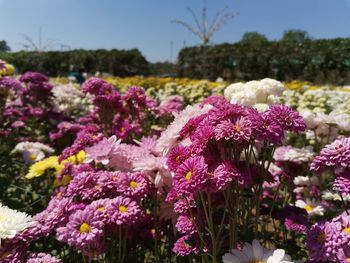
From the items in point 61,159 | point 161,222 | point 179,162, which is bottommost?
point 161,222

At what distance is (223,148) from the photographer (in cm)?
169

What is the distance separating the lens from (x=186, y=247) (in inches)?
78.2

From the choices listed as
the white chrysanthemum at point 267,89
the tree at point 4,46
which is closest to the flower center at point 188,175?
the white chrysanthemum at point 267,89

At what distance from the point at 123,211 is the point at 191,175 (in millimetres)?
468

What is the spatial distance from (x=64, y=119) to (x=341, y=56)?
12563 mm

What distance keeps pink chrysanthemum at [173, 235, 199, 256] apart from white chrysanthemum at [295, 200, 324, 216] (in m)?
1.33

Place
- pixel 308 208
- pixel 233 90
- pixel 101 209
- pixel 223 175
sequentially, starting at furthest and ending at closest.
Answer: pixel 308 208
pixel 233 90
pixel 101 209
pixel 223 175

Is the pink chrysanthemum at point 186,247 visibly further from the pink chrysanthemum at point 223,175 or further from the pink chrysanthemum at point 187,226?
the pink chrysanthemum at point 223,175

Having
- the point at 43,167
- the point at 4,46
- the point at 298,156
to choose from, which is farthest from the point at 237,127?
the point at 4,46

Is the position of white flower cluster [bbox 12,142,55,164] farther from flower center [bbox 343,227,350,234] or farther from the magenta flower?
flower center [bbox 343,227,350,234]

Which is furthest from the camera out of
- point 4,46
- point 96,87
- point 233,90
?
point 4,46

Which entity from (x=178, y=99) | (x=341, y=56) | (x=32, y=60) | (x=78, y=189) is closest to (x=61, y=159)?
(x=78, y=189)

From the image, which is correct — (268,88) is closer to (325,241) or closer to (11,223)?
(325,241)

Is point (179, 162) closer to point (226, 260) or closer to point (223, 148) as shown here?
point (223, 148)
